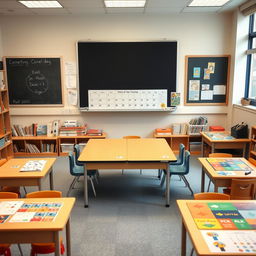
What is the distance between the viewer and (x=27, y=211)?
9.18ft

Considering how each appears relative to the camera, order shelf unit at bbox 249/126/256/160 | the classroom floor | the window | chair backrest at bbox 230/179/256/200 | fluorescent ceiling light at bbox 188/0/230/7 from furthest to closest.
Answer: the window < fluorescent ceiling light at bbox 188/0/230/7 < shelf unit at bbox 249/126/256/160 < chair backrest at bbox 230/179/256/200 < the classroom floor

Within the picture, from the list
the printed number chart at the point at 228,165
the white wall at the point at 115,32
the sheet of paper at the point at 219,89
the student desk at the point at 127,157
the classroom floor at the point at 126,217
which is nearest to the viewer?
the classroom floor at the point at 126,217

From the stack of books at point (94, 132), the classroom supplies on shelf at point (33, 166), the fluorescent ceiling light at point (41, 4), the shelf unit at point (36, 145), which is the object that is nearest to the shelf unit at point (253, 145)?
the stack of books at point (94, 132)

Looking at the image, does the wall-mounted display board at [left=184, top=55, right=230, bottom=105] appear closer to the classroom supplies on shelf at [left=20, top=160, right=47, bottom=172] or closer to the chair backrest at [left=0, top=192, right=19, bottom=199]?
the classroom supplies on shelf at [left=20, top=160, right=47, bottom=172]

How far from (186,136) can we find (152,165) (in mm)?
2771

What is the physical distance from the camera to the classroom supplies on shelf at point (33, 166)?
402 centimetres

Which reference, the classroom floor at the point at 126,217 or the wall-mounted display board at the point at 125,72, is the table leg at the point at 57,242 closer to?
the classroom floor at the point at 126,217

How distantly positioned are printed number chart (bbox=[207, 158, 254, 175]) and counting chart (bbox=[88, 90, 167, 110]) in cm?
281

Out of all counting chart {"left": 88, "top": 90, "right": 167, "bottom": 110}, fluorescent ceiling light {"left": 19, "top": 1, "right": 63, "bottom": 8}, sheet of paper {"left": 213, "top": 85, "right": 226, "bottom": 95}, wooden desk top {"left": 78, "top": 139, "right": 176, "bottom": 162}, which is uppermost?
fluorescent ceiling light {"left": 19, "top": 1, "right": 63, "bottom": 8}

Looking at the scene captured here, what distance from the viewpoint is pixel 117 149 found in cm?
488

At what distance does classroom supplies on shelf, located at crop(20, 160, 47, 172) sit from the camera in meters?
4.02

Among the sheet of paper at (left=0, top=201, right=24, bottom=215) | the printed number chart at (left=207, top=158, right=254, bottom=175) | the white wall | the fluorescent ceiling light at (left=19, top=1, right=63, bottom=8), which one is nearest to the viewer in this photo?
the sheet of paper at (left=0, top=201, right=24, bottom=215)

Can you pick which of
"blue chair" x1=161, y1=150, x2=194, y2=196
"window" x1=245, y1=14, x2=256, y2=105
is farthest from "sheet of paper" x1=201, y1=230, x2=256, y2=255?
"window" x1=245, y1=14, x2=256, y2=105

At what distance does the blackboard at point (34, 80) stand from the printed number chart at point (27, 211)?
4.34 metres
